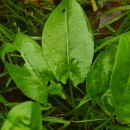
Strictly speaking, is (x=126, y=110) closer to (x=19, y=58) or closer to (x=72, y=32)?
(x=72, y=32)

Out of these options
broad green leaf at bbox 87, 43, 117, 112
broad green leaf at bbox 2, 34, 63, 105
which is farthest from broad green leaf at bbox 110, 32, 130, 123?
broad green leaf at bbox 2, 34, 63, 105

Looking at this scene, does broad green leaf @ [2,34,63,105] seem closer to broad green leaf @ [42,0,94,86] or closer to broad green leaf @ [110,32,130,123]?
broad green leaf @ [42,0,94,86]

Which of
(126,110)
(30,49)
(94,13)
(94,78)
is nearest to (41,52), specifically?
(30,49)

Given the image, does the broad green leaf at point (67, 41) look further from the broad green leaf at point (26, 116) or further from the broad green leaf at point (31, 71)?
the broad green leaf at point (26, 116)

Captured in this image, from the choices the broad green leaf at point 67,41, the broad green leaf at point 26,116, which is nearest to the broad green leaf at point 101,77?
the broad green leaf at point 67,41

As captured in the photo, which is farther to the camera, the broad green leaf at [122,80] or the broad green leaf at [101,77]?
the broad green leaf at [101,77]

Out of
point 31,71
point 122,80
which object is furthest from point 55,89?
point 122,80
